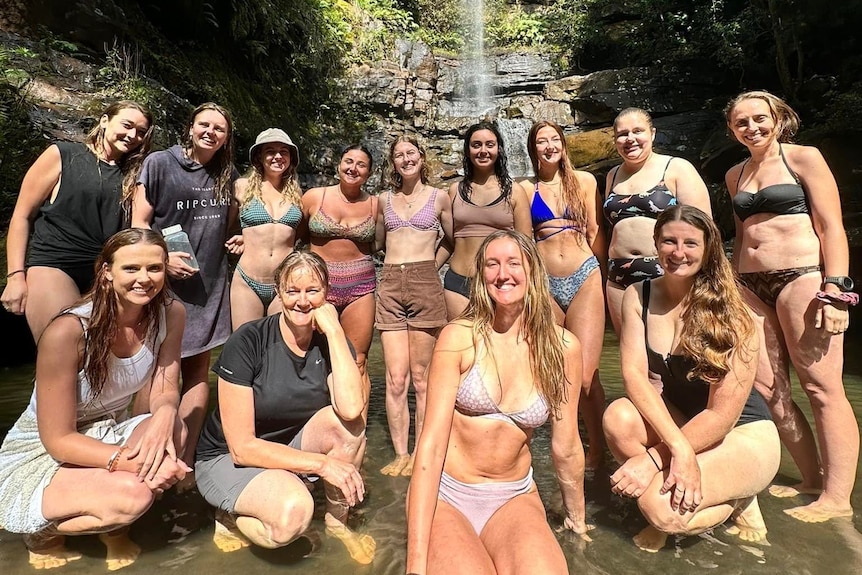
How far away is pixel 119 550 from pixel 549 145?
3263 mm

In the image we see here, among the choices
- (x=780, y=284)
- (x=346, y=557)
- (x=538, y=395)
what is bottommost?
(x=346, y=557)

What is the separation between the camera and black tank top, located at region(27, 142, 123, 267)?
289 cm

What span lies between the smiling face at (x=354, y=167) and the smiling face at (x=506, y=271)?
1.65 meters

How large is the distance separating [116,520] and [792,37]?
1409 cm

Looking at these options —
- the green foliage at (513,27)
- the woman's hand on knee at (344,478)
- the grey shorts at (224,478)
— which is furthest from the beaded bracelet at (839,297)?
the green foliage at (513,27)

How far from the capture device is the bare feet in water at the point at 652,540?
2590mm

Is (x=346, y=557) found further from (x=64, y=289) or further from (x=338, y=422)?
(x=64, y=289)

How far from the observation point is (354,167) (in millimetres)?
3602

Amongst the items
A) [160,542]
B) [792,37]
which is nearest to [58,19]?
[160,542]

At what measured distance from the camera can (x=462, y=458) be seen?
2252 mm

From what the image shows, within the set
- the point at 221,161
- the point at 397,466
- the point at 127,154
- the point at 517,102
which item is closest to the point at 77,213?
the point at 127,154

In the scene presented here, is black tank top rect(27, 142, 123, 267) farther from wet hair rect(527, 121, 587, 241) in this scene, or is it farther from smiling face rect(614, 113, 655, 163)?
smiling face rect(614, 113, 655, 163)

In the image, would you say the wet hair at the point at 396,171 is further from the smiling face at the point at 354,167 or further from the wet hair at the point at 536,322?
the wet hair at the point at 536,322

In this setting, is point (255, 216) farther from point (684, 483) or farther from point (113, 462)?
point (684, 483)
